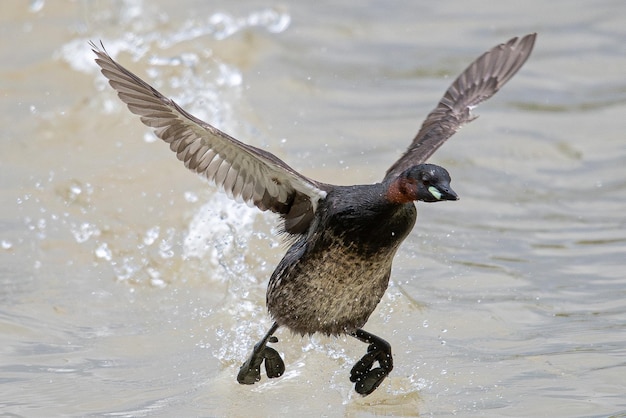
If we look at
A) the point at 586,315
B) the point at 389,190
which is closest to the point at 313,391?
the point at 389,190

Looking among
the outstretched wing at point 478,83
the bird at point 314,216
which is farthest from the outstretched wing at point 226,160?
the outstretched wing at point 478,83

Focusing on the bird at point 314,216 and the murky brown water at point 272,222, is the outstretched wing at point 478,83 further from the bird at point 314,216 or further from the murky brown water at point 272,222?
the murky brown water at point 272,222

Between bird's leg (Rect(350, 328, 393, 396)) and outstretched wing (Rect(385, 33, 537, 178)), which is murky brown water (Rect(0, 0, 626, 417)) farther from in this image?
outstretched wing (Rect(385, 33, 537, 178))

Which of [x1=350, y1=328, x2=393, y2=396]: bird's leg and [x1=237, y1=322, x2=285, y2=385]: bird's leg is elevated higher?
[x1=237, y1=322, x2=285, y2=385]: bird's leg

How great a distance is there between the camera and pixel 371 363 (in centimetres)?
710

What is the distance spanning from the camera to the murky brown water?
712 cm

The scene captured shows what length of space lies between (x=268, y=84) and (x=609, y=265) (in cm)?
459

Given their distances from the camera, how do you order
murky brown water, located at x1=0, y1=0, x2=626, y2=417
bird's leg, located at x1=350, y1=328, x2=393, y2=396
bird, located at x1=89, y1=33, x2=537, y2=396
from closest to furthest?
bird, located at x1=89, y1=33, x2=537, y2=396 → bird's leg, located at x1=350, y1=328, x2=393, y2=396 → murky brown water, located at x1=0, y1=0, x2=626, y2=417

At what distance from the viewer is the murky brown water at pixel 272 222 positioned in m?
7.12

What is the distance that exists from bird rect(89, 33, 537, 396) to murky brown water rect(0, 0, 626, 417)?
0.45 metres

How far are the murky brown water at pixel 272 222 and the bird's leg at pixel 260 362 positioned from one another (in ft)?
0.36

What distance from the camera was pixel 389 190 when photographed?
6160mm

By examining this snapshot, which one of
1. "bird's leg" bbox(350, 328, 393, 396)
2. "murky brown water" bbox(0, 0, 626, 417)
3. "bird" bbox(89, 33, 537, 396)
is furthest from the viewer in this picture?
"murky brown water" bbox(0, 0, 626, 417)

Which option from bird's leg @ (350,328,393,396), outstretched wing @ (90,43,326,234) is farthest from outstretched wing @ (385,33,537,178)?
bird's leg @ (350,328,393,396)
